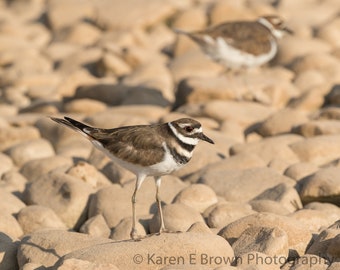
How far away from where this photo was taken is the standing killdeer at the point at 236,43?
12.9 meters

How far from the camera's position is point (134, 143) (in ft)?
23.8

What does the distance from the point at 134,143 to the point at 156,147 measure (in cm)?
27

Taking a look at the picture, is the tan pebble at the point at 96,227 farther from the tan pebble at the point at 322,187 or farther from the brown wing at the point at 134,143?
the tan pebble at the point at 322,187

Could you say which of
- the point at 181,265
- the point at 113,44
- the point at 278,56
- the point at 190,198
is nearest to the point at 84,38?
the point at 113,44

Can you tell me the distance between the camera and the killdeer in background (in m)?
7.02

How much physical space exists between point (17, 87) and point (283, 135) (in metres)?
6.38

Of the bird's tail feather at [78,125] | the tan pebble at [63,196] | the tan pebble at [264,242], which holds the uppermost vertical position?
the bird's tail feather at [78,125]

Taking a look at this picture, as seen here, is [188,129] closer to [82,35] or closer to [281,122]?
[281,122]

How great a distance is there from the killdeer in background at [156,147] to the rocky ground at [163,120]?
0.64 meters

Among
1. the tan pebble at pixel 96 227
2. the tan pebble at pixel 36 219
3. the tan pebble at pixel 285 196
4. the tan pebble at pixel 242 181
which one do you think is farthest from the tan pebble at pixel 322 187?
Answer: the tan pebble at pixel 36 219

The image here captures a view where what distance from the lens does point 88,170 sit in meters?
9.30

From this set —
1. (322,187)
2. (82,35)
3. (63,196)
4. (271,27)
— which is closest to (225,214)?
(322,187)

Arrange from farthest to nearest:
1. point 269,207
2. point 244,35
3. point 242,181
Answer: point 244,35, point 242,181, point 269,207

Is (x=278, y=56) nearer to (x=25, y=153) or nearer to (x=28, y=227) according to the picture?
(x=25, y=153)
